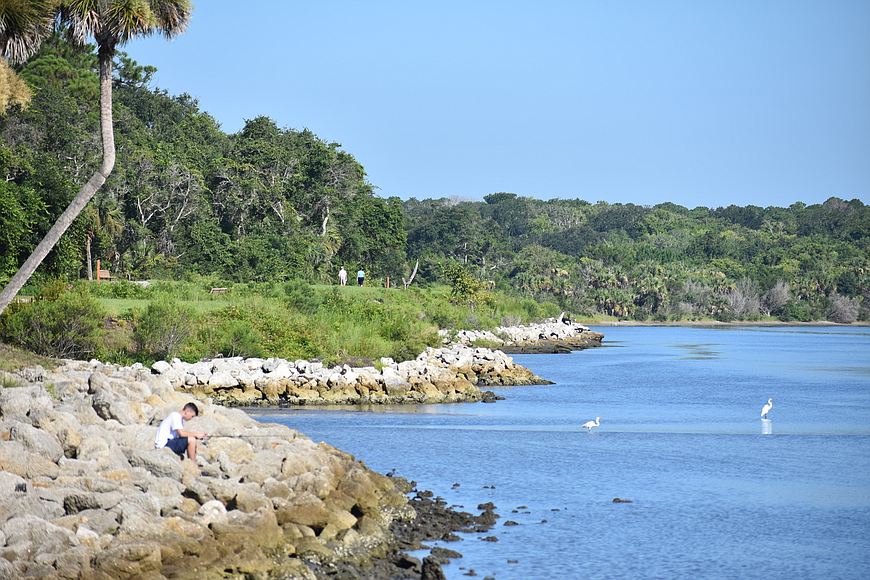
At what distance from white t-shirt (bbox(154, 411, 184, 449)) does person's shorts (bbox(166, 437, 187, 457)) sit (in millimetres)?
62

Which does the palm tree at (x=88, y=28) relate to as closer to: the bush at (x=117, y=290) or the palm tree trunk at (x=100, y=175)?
the palm tree trunk at (x=100, y=175)

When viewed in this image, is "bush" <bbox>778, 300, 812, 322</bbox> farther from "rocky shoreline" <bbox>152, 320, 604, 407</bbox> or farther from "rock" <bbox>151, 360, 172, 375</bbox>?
"rock" <bbox>151, 360, 172, 375</bbox>

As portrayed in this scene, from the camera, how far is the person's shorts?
13734 mm

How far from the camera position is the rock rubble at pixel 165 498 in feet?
34.7

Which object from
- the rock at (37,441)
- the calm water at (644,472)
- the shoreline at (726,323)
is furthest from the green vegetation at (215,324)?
the shoreline at (726,323)

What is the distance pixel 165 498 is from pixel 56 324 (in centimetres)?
1643

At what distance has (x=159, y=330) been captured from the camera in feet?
96.5

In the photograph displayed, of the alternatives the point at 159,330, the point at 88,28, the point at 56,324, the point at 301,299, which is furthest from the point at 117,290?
the point at 88,28

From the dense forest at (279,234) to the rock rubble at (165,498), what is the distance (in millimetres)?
10963

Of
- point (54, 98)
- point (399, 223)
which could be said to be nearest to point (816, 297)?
point (399, 223)

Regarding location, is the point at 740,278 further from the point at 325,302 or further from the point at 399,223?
the point at 325,302

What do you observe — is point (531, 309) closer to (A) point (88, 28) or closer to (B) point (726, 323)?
(B) point (726, 323)

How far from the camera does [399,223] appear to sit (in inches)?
3123

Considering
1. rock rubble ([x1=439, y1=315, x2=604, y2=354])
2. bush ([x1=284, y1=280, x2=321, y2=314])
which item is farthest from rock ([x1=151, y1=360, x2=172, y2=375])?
rock rubble ([x1=439, y1=315, x2=604, y2=354])
